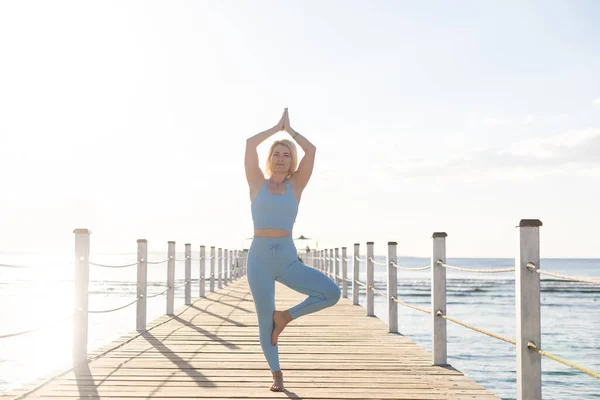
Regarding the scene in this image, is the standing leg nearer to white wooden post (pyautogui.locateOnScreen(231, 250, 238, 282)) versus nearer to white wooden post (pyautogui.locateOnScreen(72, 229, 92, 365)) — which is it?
white wooden post (pyautogui.locateOnScreen(72, 229, 92, 365))

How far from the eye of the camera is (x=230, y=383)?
4.43 metres

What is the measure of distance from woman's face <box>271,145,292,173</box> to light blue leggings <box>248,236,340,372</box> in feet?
1.34

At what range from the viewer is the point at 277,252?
3.83 meters

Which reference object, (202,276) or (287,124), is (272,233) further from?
(202,276)

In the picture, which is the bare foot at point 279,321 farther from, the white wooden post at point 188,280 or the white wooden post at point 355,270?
the white wooden post at point 188,280

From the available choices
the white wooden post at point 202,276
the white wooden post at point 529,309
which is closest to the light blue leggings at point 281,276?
the white wooden post at point 529,309

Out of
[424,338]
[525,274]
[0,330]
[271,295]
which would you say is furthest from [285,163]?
[0,330]

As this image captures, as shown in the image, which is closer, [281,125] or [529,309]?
[529,309]

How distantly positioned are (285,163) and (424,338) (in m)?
10.4

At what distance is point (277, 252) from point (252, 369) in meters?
1.52

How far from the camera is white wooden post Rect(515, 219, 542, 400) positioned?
3.55 m

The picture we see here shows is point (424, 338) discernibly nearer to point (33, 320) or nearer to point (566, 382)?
point (566, 382)

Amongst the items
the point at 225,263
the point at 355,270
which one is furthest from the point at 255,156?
the point at 225,263

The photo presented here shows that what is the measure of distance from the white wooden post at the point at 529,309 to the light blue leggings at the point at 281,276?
1.03m
